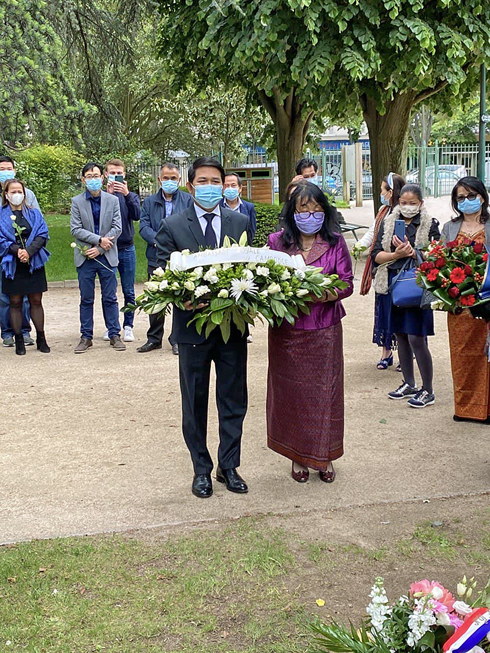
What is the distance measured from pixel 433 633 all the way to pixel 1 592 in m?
2.76

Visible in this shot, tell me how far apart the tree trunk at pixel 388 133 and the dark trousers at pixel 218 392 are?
13.0m

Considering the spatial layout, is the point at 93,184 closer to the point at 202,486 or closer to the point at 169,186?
the point at 169,186

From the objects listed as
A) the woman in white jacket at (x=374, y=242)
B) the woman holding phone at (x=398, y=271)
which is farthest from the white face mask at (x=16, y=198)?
the woman holding phone at (x=398, y=271)

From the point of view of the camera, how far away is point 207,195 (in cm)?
580

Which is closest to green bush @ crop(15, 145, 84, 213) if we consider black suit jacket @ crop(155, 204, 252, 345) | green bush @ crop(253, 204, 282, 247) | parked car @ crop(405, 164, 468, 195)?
green bush @ crop(253, 204, 282, 247)

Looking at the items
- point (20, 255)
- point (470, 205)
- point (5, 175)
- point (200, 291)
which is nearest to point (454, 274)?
point (470, 205)

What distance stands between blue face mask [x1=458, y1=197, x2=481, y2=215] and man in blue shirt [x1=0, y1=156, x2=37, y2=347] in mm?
5507

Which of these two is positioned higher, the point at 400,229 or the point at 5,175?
the point at 5,175

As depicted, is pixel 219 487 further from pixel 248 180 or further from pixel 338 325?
pixel 248 180

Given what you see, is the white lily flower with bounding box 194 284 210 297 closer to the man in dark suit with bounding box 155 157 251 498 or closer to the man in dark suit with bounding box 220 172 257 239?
the man in dark suit with bounding box 155 157 251 498

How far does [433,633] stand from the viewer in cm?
237

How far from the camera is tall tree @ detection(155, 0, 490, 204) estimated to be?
1447 centimetres

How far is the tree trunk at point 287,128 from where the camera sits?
2014 cm

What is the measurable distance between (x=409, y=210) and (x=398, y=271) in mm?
616
